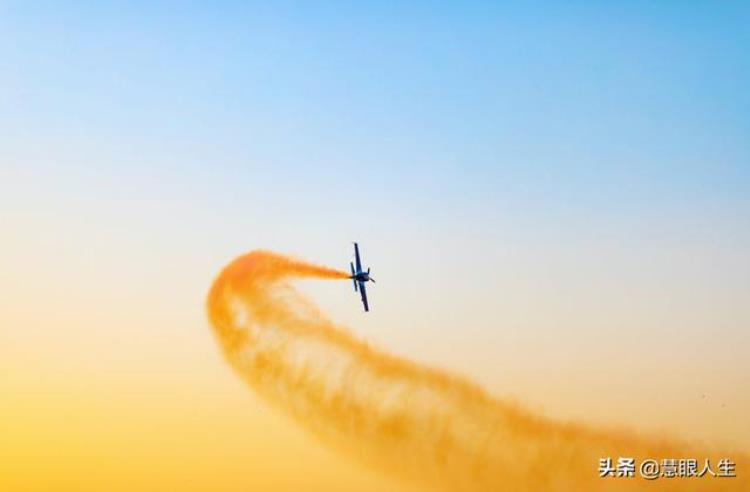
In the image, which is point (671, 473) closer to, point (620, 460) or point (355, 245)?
point (620, 460)

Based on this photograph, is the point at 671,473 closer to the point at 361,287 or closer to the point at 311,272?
the point at 361,287

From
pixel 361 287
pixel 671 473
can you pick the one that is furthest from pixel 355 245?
pixel 671 473

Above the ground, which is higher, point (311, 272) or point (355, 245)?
point (355, 245)

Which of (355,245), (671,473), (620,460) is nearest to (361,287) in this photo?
(355,245)

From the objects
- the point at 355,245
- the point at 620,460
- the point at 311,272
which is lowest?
the point at 620,460

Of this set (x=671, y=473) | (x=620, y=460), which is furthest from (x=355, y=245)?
(x=671, y=473)

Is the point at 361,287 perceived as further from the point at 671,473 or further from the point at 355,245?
the point at 671,473

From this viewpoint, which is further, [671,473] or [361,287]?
[361,287]

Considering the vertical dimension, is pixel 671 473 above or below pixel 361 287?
below
